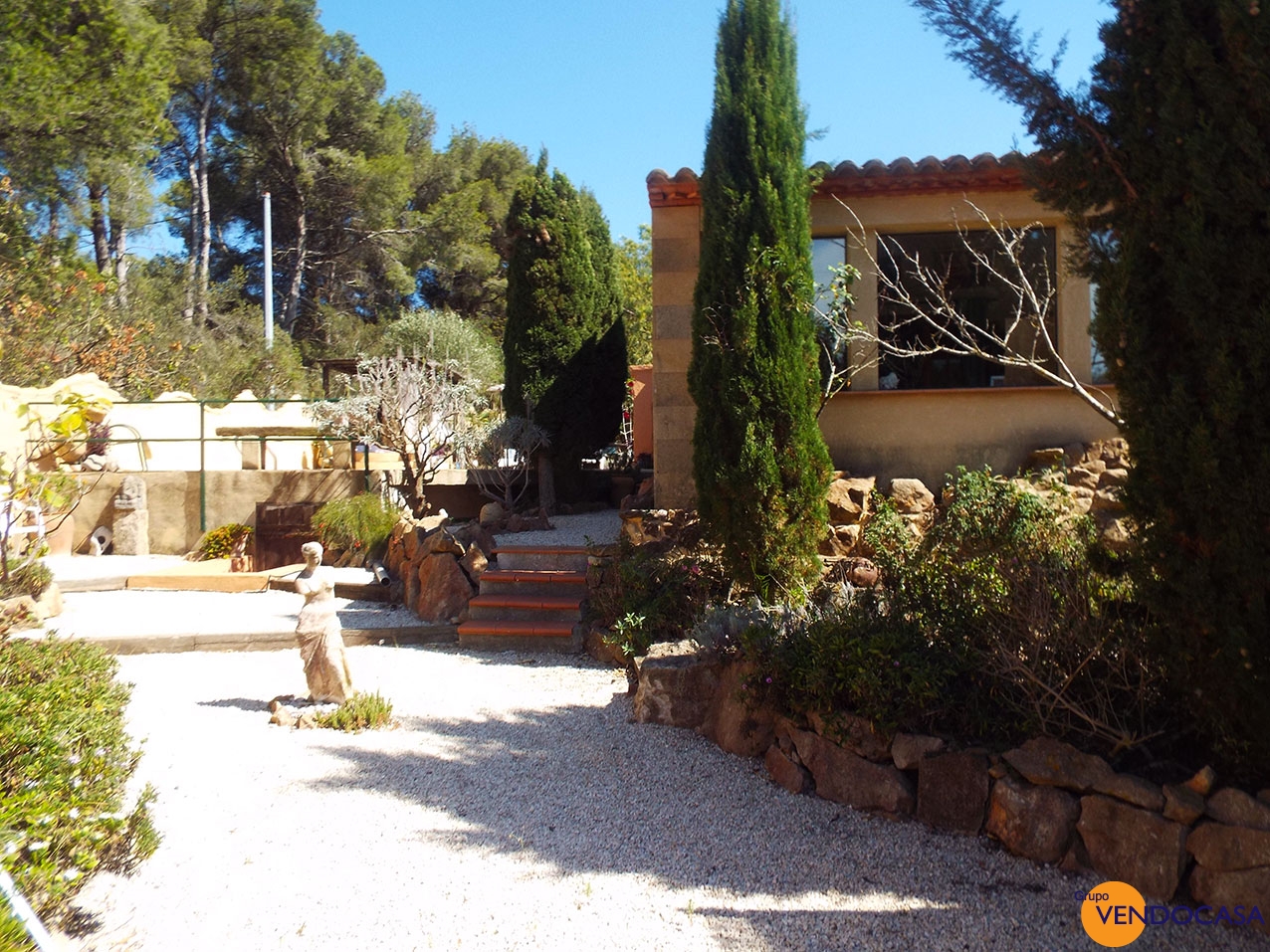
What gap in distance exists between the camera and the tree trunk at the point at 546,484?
11.6m

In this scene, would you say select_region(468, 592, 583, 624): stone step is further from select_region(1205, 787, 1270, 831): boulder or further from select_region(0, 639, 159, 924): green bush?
select_region(1205, 787, 1270, 831): boulder

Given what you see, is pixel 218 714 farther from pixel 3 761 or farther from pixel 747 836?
pixel 747 836

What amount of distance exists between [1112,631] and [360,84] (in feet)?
95.1

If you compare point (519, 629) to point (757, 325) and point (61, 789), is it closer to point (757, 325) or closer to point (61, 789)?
Result: point (757, 325)

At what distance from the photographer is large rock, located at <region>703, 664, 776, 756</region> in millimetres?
5031

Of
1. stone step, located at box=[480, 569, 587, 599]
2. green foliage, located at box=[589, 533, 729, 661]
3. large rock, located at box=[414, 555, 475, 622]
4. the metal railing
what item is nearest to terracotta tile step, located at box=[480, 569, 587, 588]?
stone step, located at box=[480, 569, 587, 599]

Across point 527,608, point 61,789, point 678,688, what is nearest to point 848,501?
point 678,688

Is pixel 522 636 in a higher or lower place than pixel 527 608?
lower

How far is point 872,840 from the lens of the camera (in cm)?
397

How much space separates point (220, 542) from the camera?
12.3m

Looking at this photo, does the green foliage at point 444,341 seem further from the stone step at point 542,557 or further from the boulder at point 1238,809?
the boulder at point 1238,809

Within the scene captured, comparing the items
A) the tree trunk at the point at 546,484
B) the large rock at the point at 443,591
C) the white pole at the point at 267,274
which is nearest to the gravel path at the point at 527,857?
the large rock at the point at 443,591

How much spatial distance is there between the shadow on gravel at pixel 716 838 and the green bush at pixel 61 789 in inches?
55.7

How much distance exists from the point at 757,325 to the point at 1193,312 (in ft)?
13.2
